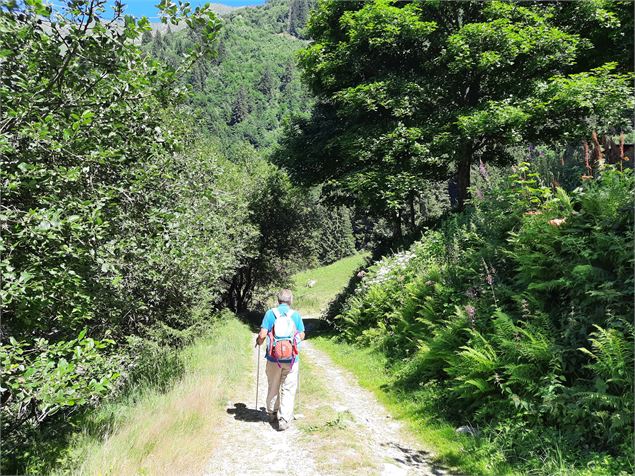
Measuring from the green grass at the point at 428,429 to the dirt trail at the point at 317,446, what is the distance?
9.2 inches

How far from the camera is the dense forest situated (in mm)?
5148

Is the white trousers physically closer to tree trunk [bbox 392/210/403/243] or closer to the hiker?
the hiker

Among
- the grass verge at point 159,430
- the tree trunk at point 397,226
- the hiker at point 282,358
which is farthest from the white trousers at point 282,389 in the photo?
the tree trunk at point 397,226

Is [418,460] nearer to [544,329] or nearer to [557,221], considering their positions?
[544,329]

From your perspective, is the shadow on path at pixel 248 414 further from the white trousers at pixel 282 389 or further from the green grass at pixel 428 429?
the green grass at pixel 428 429

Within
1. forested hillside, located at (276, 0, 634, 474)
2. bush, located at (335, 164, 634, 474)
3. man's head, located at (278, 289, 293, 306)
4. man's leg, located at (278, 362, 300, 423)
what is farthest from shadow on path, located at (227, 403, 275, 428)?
bush, located at (335, 164, 634, 474)

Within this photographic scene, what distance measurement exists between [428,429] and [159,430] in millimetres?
4371

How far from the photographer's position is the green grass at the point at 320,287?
39263mm

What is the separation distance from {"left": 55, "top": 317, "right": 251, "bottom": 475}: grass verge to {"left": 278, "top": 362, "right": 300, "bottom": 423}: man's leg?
115 centimetres

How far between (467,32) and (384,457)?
1512 cm

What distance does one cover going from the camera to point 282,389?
7.34 meters

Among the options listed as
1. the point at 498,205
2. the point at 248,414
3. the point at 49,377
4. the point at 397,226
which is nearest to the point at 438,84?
the point at 397,226

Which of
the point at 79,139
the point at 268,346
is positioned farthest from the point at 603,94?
the point at 79,139

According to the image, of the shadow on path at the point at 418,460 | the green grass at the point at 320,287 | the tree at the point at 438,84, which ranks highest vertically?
the tree at the point at 438,84
